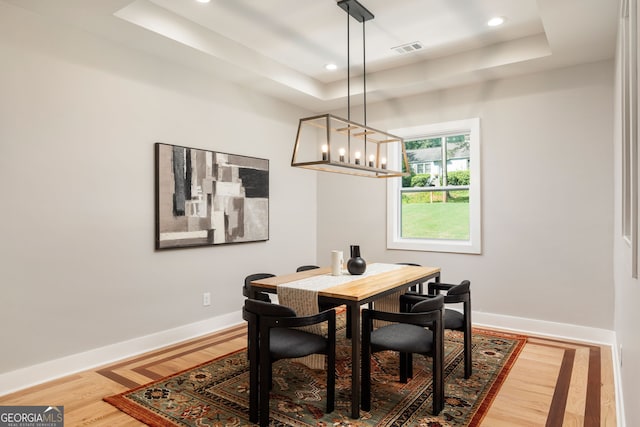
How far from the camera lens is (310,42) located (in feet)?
12.8

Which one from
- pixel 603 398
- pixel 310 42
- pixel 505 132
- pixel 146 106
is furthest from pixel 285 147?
pixel 603 398

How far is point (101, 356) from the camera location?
3.24 metres

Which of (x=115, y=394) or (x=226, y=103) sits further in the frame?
(x=226, y=103)

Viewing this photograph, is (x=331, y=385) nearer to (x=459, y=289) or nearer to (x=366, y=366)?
(x=366, y=366)

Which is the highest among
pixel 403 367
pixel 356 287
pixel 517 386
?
pixel 356 287

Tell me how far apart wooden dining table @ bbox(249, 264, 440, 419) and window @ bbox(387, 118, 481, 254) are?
1.18m

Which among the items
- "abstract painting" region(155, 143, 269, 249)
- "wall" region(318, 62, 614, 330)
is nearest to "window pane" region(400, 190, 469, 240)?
"wall" region(318, 62, 614, 330)

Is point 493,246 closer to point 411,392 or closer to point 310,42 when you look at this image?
point 411,392

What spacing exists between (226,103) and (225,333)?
2.39m

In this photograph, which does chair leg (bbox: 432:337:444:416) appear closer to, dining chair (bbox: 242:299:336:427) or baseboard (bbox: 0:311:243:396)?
dining chair (bbox: 242:299:336:427)

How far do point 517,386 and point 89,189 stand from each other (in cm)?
348

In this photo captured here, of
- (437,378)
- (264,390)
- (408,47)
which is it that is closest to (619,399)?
(437,378)

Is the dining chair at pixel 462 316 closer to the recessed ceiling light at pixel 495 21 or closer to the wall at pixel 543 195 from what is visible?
the wall at pixel 543 195

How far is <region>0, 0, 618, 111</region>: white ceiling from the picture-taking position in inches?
119
